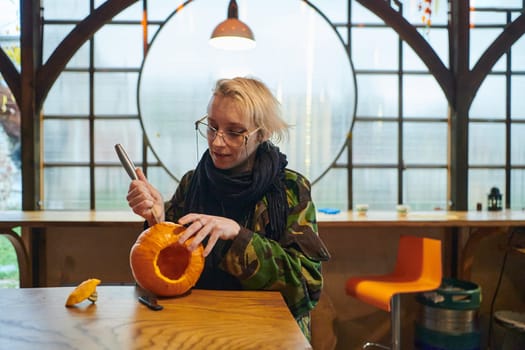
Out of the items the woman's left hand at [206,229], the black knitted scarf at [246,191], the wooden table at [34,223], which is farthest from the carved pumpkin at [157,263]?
the wooden table at [34,223]

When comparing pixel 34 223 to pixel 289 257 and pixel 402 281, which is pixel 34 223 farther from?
pixel 402 281

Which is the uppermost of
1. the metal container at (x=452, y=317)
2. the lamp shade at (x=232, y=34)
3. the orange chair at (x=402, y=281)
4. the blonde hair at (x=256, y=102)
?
the lamp shade at (x=232, y=34)

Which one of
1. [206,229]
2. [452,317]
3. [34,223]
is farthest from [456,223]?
[34,223]

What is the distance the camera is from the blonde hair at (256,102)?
1.48 meters

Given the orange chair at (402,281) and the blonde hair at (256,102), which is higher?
the blonde hair at (256,102)

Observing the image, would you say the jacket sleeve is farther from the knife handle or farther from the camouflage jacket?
the knife handle

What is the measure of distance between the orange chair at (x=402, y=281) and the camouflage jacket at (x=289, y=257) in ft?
3.71

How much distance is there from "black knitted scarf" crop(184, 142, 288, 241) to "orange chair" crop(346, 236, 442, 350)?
1.24m

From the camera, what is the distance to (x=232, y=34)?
2.97 m

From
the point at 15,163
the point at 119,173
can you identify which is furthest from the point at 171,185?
the point at 15,163

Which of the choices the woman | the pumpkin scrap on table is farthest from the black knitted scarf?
the pumpkin scrap on table

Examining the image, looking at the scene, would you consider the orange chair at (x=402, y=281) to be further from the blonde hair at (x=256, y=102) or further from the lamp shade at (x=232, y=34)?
the lamp shade at (x=232, y=34)

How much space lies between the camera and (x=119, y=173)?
3711 millimetres

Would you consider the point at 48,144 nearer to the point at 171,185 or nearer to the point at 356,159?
the point at 171,185
